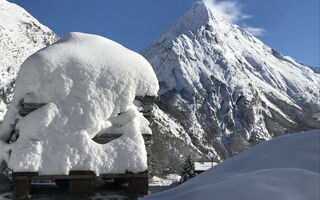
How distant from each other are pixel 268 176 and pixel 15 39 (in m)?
144

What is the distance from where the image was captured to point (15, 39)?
13800 cm

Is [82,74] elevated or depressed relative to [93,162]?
elevated

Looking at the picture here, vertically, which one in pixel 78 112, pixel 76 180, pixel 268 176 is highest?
pixel 78 112

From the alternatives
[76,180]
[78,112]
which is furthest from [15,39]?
[76,180]

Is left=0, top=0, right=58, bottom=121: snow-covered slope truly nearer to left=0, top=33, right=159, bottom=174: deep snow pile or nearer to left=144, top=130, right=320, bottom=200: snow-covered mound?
left=0, top=33, right=159, bottom=174: deep snow pile

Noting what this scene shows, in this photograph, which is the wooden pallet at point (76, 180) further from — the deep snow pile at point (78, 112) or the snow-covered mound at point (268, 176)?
the snow-covered mound at point (268, 176)

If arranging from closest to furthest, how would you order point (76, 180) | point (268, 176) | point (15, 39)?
1. point (268, 176)
2. point (76, 180)
3. point (15, 39)

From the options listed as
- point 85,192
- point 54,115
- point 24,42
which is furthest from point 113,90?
point 24,42

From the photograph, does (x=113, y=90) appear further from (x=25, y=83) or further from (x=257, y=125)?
(x=257, y=125)

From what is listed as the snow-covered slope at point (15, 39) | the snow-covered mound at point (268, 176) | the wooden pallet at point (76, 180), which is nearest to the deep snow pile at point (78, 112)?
the wooden pallet at point (76, 180)

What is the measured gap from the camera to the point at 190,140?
147m

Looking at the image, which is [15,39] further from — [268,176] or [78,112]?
[268,176]

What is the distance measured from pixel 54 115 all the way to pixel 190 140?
463 feet

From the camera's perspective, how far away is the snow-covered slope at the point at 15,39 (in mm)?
110750
